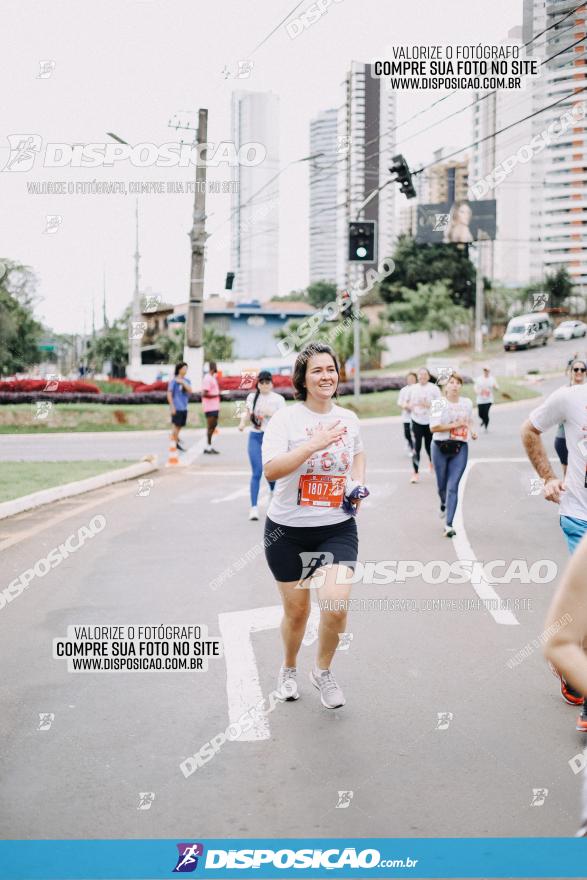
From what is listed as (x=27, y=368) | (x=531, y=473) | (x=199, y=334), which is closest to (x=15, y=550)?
(x=531, y=473)

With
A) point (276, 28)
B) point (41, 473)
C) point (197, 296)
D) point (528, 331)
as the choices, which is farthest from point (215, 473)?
point (528, 331)

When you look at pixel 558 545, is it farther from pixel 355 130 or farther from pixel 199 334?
pixel 199 334

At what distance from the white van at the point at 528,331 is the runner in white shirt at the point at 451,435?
1029 centimetres

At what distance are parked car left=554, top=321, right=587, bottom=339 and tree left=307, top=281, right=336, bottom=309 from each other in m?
42.8

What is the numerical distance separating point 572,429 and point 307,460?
1.31 metres

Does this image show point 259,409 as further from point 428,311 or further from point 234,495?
point 428,311

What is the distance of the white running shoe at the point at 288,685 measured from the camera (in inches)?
187

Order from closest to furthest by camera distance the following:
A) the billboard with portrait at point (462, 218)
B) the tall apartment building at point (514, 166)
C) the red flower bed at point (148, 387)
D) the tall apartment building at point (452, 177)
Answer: the tall apartment building at point (514, 166)
the billboard with portrait at point (462, 218)
the tall apartment building at point (452, 177)
the red flower bed at point (148, 387)

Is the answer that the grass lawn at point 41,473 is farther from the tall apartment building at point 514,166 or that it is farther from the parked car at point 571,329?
the parked car at point 571,329

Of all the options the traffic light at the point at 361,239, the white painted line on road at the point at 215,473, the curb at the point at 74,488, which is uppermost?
the traffic light at the point at 361,239

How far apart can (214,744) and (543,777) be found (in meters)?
1.40

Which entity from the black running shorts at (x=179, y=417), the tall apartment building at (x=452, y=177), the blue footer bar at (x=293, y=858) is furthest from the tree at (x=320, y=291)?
the blue footer bar at (x=293, y=858)

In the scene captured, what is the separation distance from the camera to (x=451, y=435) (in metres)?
9.38

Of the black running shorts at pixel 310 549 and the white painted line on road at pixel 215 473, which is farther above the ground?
the black running shorts at pixel 310 549
